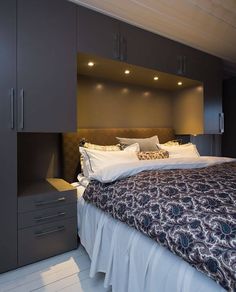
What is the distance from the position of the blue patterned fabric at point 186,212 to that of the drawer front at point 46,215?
415mm

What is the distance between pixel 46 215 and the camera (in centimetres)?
186

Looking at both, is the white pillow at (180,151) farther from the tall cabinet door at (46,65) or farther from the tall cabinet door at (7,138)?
the tall cabinet door at (7,138)

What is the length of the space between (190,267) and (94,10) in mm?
2243

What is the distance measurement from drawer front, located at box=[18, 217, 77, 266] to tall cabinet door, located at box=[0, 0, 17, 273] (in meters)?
0.07

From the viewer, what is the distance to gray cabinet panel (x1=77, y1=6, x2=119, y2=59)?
6.56 feet

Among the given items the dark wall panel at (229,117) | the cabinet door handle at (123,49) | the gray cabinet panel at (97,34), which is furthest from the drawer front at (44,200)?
the dark wall panel at (229,117)

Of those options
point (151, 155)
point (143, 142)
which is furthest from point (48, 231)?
point (143, 142)

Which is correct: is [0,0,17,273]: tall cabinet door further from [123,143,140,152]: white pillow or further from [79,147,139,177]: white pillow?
[123,143,140,152]: white pillow

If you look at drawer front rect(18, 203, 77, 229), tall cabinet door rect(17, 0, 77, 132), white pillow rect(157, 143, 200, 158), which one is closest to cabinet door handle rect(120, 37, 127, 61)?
tall cabinet door rect(17, 0, 77, 132)

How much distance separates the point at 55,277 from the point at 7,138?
114cm

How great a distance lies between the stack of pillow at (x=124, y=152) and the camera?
216 cm

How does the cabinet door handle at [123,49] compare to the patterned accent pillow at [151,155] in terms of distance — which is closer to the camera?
the cabinet door handle at [123,49]

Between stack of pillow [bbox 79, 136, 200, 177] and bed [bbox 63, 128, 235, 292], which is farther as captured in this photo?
stack of pillow [bbox 79, 136, 200, 177]

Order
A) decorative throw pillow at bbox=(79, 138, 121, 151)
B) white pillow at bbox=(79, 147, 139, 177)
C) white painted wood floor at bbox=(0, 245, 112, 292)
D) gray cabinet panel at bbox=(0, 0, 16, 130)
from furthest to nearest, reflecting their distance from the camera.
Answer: decorative throw pillow at bbox=(79, 138, 121, 151), white pillow at bbox=(79, 147, 139, 177), gray cabinet panel at bbox=(0, 0, 16, 130), white painted wood floor at bbox=(0, 245, 112, 292)
